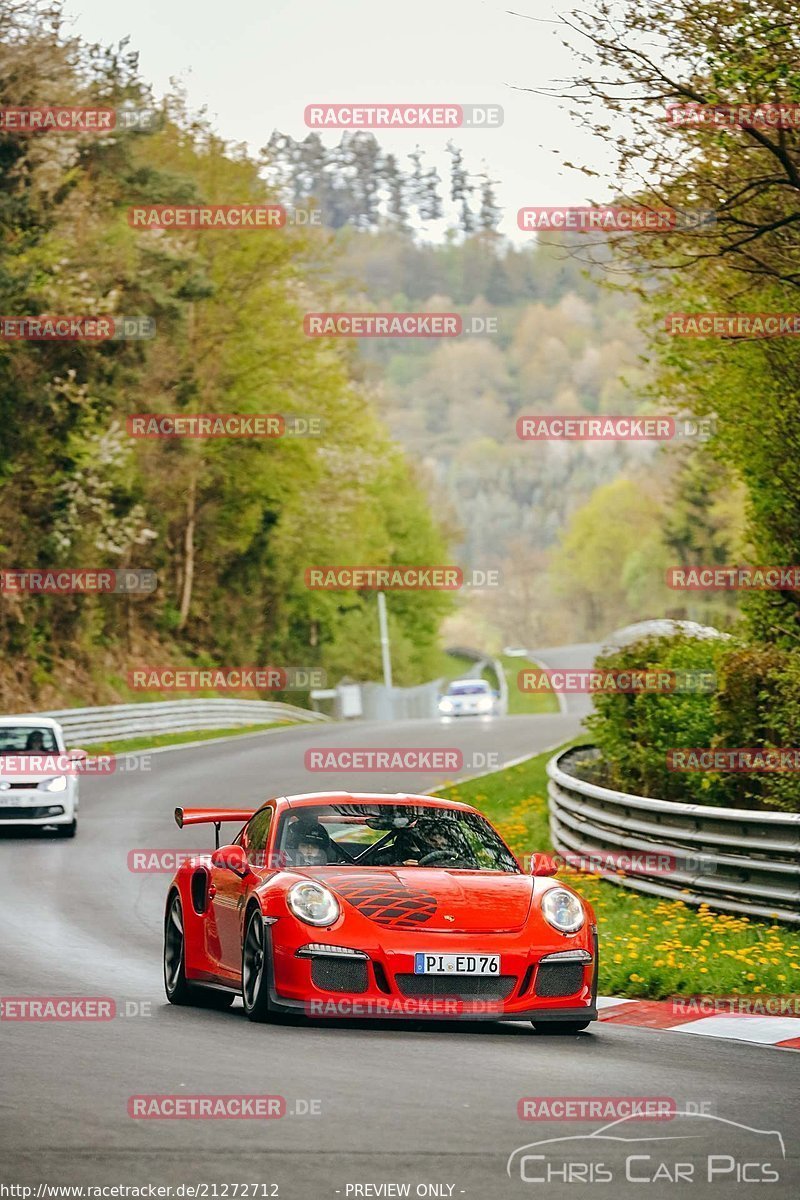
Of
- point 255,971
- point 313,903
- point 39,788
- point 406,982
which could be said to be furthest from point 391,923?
point 39,788

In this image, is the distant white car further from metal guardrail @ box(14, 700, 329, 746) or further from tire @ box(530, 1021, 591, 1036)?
tire @ box(530, 1021, 591, 1036)

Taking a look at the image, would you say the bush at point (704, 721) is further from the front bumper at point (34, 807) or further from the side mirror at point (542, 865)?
the front bumper at point (34, 807)

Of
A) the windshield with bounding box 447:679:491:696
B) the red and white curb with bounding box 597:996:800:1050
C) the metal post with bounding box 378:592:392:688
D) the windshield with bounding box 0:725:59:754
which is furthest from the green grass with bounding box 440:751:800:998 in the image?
the metal post with bounding box 378:592:392:688

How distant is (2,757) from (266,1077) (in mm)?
17226

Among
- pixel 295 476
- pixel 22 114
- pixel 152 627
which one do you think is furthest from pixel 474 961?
pixel 295 476

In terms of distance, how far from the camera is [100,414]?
47.6m

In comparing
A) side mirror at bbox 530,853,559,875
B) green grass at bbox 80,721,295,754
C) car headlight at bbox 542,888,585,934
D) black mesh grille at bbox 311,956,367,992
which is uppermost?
side mirror at bbox 530,853,559,875

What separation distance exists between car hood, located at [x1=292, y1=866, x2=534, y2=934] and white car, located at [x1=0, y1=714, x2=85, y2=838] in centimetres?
1405

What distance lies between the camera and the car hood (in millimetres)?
9695

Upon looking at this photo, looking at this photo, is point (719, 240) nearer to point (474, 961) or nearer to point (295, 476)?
point (474, 961)

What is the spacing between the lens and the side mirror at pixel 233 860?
35.3 ft

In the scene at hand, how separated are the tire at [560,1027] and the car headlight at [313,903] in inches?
51.8

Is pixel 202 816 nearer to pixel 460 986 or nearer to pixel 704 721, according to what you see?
pixel 460 986

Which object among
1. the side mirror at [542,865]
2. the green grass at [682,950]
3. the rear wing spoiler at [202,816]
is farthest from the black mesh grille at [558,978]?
the rear wing spoiler at [202,816]
